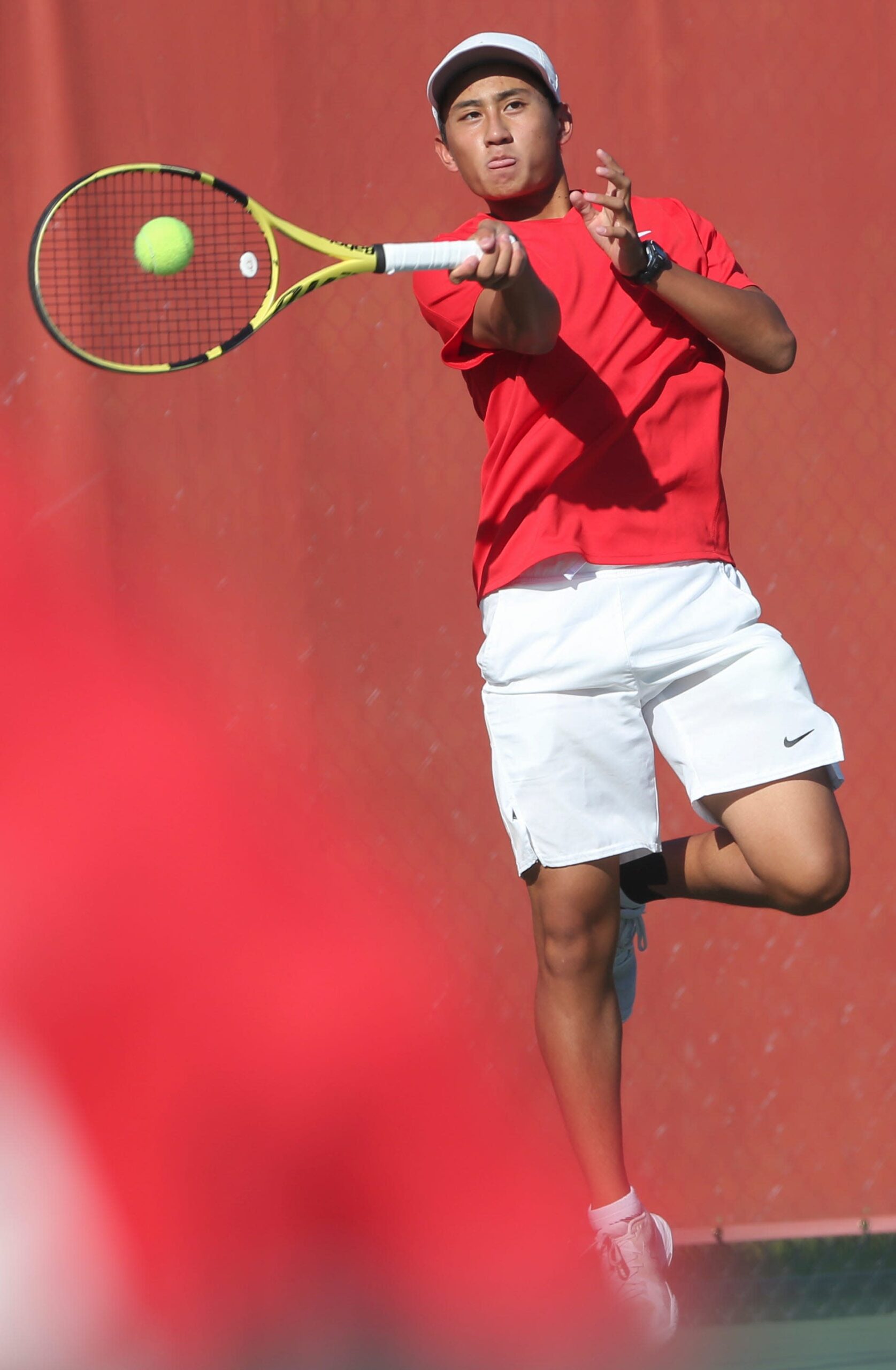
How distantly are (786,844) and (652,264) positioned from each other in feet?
2.49

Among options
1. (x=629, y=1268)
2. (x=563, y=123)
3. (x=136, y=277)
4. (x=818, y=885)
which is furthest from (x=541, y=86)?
(x=629, y=1268)

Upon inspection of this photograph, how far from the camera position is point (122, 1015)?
9.11 feet

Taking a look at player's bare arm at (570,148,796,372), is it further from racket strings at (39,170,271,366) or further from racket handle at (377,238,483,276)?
racket strings at (39,170,271,366)

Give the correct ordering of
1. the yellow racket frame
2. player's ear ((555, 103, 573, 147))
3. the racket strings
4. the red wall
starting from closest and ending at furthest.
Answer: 1. the yellow racket frame
2. player's ear ((555, 103, 573, 147))
3. the racket strings
4. the red wall

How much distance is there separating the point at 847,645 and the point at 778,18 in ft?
4.31

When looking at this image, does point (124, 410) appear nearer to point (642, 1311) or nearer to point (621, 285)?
point (621, 285)

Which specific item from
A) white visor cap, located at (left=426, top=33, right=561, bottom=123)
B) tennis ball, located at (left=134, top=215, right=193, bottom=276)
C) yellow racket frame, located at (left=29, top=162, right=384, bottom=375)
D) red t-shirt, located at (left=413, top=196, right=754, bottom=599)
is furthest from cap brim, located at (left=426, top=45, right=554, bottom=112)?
tennis ball, located at (left=134, top=215, right=193, bottom=276)

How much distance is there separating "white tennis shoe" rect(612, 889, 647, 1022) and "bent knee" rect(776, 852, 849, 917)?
28 centimetres

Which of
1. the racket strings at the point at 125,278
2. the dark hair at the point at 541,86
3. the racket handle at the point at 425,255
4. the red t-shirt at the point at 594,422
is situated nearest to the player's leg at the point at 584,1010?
the red t-shirt at the point at 594,422

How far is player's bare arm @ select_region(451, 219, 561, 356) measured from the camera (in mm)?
1668

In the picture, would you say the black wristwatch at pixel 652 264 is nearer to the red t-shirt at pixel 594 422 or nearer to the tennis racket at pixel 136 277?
the red t-shirt at pixel 594 422

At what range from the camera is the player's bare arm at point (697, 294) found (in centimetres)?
176

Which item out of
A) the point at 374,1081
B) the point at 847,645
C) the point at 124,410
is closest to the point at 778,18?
the point at 847,645

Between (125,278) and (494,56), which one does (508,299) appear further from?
(125,278)
